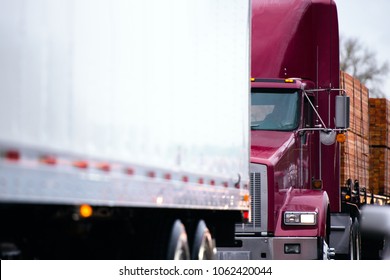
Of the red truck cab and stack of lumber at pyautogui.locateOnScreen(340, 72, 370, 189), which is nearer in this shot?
the red truck cab

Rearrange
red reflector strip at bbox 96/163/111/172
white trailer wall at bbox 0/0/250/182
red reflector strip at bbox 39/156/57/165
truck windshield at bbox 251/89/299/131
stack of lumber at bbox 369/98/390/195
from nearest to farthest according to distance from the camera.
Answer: white trailer wall at bbox 0/0/250/182 < red reflector strip at bbox 39/156/57/165 < red reflector strip at bbox 96/163/111/172 < truck windshield at bbox 251/89/299/131 < stack of lumber at bbox 369/98/390/195

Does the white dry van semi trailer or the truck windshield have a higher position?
the truck windshield

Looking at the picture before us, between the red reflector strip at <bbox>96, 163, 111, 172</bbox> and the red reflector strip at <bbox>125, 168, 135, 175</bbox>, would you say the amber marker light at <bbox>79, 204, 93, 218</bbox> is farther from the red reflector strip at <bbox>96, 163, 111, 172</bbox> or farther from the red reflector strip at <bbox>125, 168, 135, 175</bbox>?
the red reflector strip at <bbox>125, 168, 135, 175</bbox>

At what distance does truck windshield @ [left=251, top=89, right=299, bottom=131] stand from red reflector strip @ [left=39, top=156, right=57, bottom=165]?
11.2 meters

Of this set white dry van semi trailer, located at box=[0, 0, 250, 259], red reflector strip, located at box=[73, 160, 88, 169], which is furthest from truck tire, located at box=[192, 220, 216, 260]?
red reflector strip, located at box=[73, 160, 88, 169]

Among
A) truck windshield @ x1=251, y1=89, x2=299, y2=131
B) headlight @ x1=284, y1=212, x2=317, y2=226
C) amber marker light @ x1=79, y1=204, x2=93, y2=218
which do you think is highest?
truck windshield @ x1=251, y1=89, x2=299, y2=131

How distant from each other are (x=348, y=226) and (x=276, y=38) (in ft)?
10.7

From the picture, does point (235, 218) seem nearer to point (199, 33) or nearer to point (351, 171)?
point (199, 33)

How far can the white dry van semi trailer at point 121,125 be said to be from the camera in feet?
23.2

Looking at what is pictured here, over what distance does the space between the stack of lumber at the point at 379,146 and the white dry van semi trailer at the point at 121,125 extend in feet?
45.9

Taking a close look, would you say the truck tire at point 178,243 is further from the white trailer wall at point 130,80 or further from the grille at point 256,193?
the grille at point 256,193

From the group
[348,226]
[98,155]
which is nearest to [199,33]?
[98,155]

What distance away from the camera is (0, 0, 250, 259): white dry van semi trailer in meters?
7.07

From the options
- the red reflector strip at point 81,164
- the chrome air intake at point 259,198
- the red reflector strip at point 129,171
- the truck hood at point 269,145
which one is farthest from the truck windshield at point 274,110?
the red reflector strip at point 81,164
